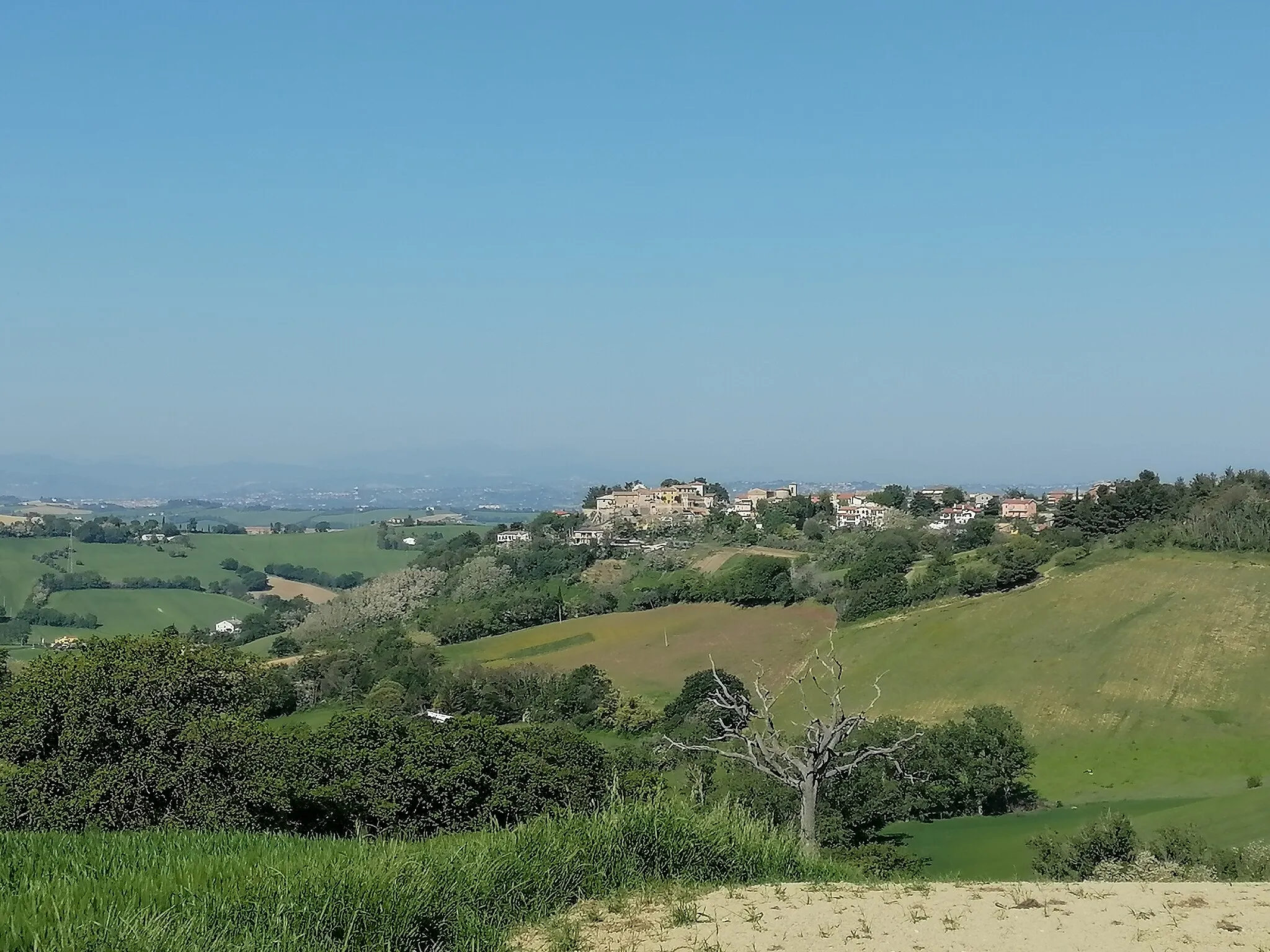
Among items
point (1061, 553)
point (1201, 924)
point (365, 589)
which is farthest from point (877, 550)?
point (1201, 924)

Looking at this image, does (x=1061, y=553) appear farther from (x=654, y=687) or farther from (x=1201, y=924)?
(x=1201, y=924)

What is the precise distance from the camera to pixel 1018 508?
136m

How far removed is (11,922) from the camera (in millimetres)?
6344

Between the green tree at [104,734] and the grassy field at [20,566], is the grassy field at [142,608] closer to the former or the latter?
the grassy field at [20,566]

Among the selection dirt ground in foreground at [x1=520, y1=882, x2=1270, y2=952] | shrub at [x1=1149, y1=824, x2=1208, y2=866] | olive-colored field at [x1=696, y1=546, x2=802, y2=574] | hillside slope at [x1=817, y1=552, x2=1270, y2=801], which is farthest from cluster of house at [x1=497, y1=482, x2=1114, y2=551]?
dirt ground in foreground at [x1=520, y1=882, x2=1270, y2=952]

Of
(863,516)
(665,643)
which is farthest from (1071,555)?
(863,516)

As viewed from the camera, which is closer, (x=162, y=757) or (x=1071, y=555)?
(x=162, y=757)

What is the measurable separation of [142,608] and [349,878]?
11684cm

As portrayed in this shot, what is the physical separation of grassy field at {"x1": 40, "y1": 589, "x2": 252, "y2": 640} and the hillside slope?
68008 mm

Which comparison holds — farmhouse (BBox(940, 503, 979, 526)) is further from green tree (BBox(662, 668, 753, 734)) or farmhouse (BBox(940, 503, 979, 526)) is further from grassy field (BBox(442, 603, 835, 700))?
green tree (BBox(662, 668, 753, 734))

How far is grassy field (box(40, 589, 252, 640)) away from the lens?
107m

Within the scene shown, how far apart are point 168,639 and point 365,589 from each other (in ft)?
260

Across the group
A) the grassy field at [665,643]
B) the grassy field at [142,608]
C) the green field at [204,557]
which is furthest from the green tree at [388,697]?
the green field at [204,557]

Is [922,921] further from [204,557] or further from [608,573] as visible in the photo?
[204,557]
